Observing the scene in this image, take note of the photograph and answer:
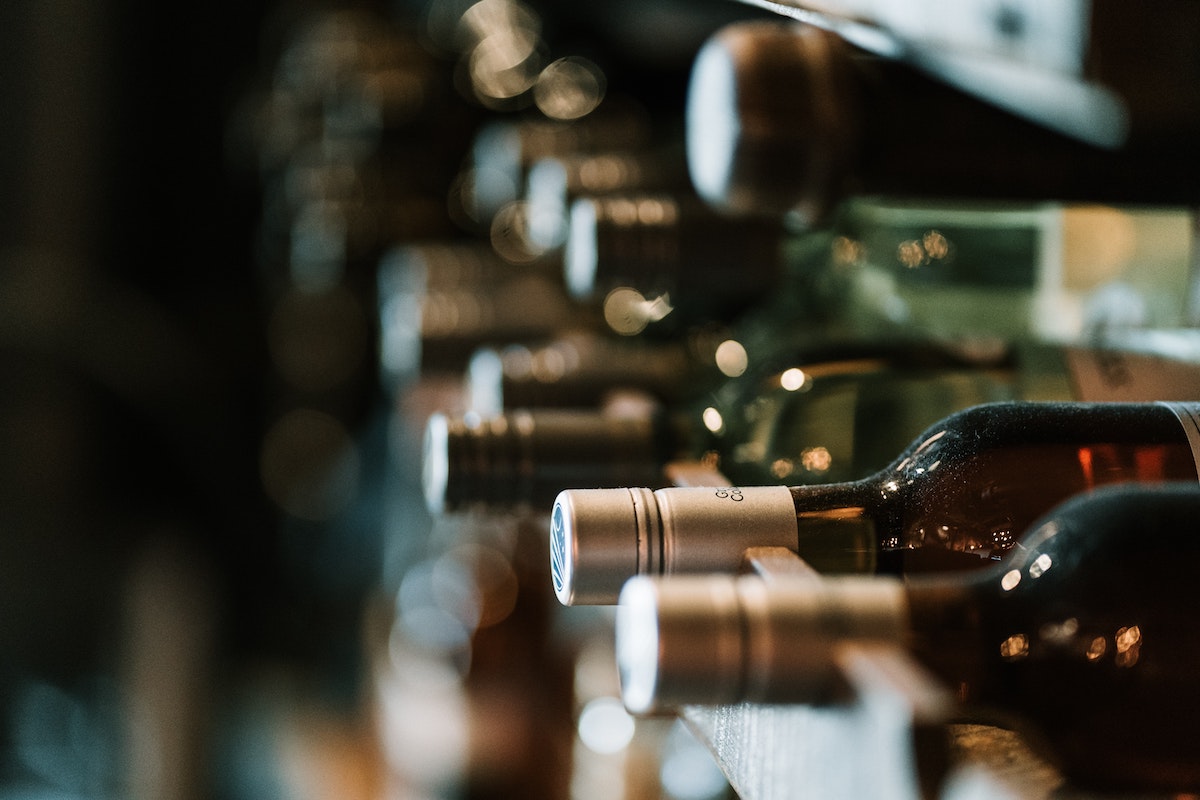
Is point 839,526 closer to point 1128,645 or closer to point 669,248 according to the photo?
point 1128,645

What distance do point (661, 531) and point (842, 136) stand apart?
212mm

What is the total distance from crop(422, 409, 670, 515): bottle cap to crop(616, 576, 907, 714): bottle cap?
18cm

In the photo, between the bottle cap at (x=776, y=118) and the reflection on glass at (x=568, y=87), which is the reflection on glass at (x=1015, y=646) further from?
the reflection on glass at (x=568, y=87)

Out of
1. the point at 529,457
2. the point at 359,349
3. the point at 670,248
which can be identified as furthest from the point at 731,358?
the point at 359,349

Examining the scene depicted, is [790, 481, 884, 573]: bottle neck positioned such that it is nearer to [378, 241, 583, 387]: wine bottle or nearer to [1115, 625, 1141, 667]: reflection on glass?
[1115, 625, 1141, 667]: reflection on glass

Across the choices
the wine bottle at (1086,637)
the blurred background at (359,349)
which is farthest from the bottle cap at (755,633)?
the blurred background at (359,349)

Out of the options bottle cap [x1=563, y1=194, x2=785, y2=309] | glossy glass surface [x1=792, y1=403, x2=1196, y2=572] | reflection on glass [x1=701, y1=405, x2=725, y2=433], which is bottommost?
glossy glass surface [x1=792, y1=403, x2=1196, y2=572]

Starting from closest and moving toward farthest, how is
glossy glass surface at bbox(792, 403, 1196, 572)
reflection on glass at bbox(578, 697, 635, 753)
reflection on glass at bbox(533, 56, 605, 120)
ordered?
glossy glass surface at bbox(792, 403, 1196, 572) → reflection on glass at bbox(578, 697, 635, 753) → reflection on glass at bbox(533, 56, 605, 120)

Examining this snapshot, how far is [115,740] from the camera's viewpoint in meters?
1.29

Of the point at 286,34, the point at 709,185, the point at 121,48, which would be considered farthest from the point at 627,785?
the point at 121,48

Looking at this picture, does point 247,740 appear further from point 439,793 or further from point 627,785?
point 627,785

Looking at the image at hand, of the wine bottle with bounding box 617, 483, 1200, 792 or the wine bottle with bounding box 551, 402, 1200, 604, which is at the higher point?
the wine bottle with bounding box 551, 402, 1200, 604

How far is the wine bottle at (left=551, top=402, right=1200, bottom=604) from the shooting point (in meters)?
0.28

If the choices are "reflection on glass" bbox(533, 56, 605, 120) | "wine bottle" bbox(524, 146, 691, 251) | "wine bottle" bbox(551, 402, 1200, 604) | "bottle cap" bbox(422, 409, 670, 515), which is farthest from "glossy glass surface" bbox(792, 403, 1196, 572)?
"reflection on glass" bbox(533, 56, 605, 120)
